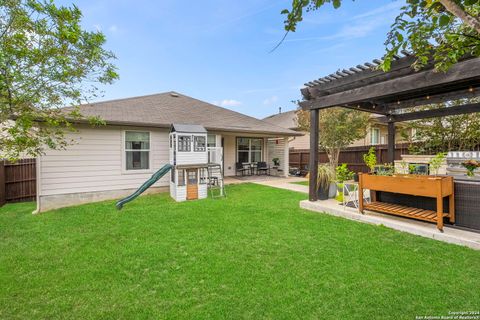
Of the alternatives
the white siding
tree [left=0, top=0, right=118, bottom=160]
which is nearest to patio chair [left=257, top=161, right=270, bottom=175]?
the white siding

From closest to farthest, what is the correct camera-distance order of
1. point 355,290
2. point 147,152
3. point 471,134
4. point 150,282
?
point 355,290 < point 150,282 < point 147,152 < point 471,134

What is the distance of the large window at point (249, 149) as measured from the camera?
12914 mm

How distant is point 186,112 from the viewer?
10.8m

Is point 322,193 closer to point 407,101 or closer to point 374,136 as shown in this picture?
point 407,101

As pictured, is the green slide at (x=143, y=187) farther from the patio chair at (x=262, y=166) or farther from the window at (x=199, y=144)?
the patio chair at (x=262, y=166)

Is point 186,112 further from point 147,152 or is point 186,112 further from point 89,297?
point 89,297

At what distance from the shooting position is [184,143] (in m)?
7.81

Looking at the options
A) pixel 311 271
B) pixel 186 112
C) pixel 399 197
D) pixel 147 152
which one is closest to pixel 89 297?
pixel 311 271

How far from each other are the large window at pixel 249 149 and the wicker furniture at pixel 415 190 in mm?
8306

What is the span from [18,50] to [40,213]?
5.22m

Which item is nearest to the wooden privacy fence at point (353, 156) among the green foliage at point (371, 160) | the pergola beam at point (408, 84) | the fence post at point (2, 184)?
the green foliage at point (371, 160)

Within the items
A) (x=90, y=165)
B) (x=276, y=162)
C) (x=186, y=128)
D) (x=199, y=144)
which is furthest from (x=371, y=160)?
(x=90, y=165)

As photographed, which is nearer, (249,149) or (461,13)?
(461,13)

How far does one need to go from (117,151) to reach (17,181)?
4.00 m
